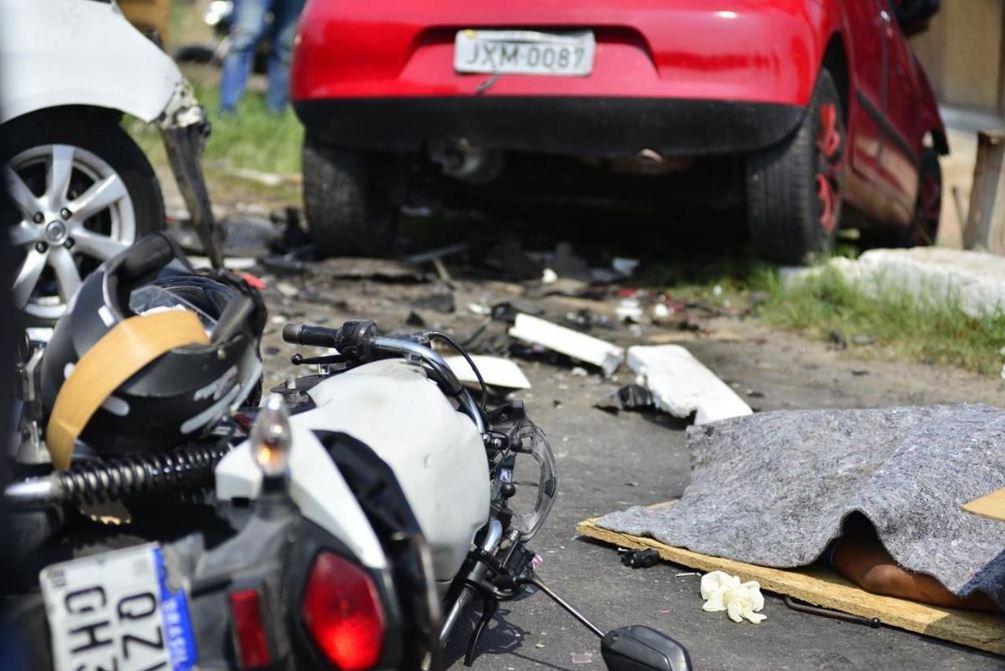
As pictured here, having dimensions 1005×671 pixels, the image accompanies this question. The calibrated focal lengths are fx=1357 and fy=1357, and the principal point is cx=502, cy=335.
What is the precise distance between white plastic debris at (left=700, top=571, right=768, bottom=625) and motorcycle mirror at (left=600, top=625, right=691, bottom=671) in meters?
0.60

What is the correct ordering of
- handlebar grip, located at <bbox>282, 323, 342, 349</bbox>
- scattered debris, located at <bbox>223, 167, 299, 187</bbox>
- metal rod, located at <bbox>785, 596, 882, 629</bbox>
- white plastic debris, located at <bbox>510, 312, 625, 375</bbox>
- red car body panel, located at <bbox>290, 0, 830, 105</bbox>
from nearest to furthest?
handlebar grip, located at <bbox>282, 323, 342, 349</bbox> < metal rod, located at <bbox>785, 596, 882, 629</bbox> < white plastic debris, located at <bbox>510, 312, 625, 375</bbox> < red car body panel, located at <bbox>290, 0, 830, 105</bbox> < scattered debris, located at <bbox>223, 167, 299, 187</bbox>

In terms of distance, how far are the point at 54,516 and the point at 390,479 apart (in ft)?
1.69


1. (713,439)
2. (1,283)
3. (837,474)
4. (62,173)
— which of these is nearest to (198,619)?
(1,283)

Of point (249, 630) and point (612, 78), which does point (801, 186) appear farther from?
point (249, 630)

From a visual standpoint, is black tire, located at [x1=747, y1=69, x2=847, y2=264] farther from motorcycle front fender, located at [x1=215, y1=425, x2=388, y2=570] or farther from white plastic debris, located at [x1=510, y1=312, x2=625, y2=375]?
motorcycle front fender, located at [x1=215, y1=425, x2=388, y2=570]

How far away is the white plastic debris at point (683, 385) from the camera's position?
435 cm

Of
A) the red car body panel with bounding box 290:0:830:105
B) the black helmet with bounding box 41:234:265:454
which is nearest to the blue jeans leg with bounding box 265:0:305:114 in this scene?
the red car body panel with bounding box 290:0:830:105

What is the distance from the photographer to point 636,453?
4195 millimetres

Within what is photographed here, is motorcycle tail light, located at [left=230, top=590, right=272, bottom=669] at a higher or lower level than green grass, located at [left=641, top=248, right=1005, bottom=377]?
higher

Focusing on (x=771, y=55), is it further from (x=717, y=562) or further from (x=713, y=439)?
(x=717, y=562)

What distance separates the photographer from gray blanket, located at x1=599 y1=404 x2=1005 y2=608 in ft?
9.89

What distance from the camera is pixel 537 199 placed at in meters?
6.42

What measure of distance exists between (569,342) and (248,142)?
548cm

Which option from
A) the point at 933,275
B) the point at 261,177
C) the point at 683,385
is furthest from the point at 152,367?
the point at 261,177
